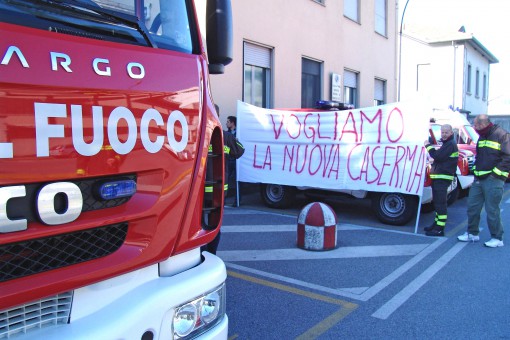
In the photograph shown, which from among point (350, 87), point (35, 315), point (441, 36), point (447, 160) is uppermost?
point (441, 36)

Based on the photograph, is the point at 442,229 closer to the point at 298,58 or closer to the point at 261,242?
the point at 261,242

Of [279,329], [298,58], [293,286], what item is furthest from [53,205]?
[298,58]

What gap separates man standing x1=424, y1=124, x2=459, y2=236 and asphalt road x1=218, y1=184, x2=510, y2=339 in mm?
290

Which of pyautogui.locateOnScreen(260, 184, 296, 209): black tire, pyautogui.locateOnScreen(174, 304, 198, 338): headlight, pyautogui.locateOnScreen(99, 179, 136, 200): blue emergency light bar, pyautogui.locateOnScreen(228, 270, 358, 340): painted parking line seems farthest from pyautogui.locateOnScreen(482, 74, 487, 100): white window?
pyautogui.locateOnScreen(99, 179, 136, 200): blue emergency light bar

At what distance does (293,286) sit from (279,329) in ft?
3.28

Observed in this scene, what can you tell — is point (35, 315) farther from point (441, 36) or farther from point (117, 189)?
point (441, 36)

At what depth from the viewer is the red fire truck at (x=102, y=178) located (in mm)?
1523

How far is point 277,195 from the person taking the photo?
29.5 ft

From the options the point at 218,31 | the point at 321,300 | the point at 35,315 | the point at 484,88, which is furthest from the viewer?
the point at 484,88

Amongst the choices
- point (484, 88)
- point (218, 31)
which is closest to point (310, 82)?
point (218, 31)

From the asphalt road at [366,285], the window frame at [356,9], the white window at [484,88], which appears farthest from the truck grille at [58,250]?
the white window at [484,88]

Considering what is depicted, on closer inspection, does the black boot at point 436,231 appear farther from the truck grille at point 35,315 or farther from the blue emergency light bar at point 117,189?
the truck grille at point 35,315

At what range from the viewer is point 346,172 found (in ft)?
25.3

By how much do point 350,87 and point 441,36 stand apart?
617 inches
